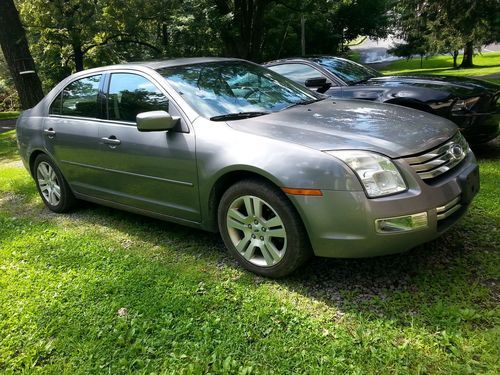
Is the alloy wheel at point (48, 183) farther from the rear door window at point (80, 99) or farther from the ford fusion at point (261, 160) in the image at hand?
the rear door window at point (80, 99)

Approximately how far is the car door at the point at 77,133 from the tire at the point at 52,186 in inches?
7.7

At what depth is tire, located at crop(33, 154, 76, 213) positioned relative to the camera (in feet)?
16.3

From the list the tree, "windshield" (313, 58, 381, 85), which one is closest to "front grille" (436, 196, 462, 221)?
"windshield" (313, 58, 381, 85)

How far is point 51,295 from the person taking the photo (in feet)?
11.0

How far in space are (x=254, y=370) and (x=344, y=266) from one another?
1243 mm

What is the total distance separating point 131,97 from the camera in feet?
13.2

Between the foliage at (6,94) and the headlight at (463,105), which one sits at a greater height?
the headlight at (463,105)

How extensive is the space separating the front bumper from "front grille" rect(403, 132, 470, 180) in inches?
2.8

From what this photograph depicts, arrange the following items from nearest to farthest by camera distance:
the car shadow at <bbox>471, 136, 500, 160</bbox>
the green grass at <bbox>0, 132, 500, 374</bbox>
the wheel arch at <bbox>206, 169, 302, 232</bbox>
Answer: the green grass at <bbox>0, 132, 500, 374</bbox>
the wheel arch at <bbox>206, 169, 302, 232</bbox>
the car shadow at <bbox>471, 136, 500, 160</bbox>

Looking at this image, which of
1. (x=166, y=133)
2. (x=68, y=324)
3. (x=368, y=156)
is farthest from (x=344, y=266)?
(x=68, y=324)

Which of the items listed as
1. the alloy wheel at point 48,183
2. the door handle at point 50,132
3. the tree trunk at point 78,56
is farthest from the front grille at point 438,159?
the tree trunk at point 78,56

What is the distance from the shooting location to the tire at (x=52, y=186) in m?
4.96

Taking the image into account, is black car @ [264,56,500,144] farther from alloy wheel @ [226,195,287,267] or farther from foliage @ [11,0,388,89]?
foliage @ [11,0,388,89]

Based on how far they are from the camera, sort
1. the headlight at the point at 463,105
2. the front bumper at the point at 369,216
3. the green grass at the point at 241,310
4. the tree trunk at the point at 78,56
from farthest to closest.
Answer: the tree trunk at the point at 78,56 → the headlight at the point at 463,105 → the front bumper at the point at 369,216 → the green grass at the point at 241,310
